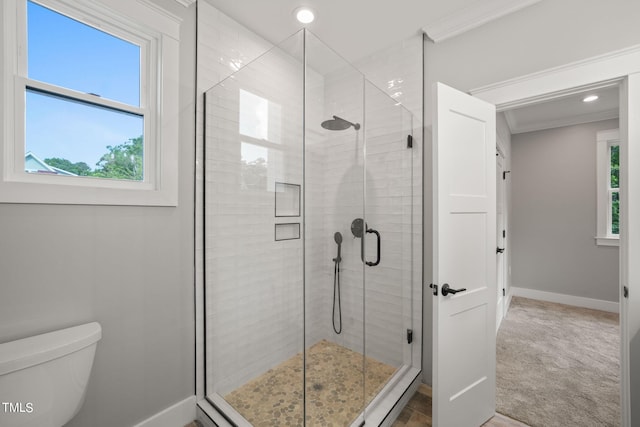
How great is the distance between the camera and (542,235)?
3959mm

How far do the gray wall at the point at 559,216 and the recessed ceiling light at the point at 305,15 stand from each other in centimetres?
389

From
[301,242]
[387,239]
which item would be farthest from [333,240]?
[387,239]

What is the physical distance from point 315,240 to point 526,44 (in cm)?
184

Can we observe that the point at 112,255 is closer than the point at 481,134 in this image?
Yes

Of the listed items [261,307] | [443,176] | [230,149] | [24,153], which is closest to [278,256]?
[261,307]

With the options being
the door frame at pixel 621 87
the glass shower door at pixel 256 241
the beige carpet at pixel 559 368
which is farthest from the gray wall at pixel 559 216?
the glass shower door at pixel 256 241

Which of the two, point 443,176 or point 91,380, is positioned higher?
point 443,176

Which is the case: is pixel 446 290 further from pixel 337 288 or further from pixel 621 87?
pixel 621 87

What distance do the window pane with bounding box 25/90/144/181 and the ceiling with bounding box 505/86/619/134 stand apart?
3.78 m

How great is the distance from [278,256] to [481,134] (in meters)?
1.49

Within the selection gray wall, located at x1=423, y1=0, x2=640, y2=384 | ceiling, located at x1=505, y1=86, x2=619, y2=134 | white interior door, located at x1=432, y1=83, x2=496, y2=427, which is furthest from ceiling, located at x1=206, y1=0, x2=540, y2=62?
ceiling, located at x1=505, y1=86, x2=619, y2=134

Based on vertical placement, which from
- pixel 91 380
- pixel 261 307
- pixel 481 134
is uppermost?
pixel 481 134

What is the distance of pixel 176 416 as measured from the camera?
162 centimetres

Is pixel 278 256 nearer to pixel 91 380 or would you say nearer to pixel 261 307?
pixel 261 307
